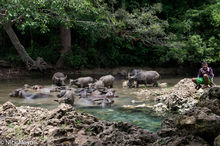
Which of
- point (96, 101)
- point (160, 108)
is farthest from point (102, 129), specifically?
point (96, 101)

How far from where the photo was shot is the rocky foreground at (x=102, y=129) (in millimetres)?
3754

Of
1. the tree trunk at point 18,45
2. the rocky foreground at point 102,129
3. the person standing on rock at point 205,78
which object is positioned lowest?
the rocky foreground at point 102,129

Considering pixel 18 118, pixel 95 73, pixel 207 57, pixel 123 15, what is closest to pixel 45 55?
pixel 95 73

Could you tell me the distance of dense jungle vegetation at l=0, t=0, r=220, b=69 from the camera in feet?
56.1

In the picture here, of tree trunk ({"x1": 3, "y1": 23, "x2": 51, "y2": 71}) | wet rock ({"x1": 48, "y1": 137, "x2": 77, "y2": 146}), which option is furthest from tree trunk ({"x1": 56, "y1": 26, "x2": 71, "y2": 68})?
Answer: wet rock ({"x1": 48, "y1": 137, "x2": 77, "y2": 146})

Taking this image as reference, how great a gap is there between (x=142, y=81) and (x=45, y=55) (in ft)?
31.9

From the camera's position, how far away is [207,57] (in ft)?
63.0

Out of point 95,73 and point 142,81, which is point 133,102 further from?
point 95,73

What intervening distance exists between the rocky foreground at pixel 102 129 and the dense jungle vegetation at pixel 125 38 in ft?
33.4

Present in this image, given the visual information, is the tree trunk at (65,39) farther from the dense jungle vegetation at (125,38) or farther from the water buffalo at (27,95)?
the water buffalo at (27,95)

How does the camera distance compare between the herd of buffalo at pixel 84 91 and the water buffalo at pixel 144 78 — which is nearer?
the herd of buffalo at pixel 84 91

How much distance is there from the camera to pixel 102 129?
5.12 m

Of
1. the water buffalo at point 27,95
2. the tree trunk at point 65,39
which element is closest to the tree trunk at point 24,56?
the tree trunk at point 65,39

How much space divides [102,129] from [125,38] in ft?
54.1
